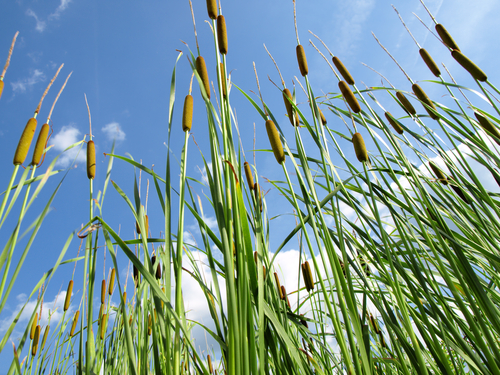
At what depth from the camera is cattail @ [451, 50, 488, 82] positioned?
5.00ft

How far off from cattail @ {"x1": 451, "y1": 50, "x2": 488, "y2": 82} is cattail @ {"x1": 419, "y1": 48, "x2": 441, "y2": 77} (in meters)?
0.13

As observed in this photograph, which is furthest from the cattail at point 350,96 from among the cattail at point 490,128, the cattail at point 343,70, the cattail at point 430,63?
the cattail at point 430,63

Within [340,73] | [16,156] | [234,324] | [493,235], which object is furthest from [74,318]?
[493,235]

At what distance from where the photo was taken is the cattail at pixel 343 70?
147cm

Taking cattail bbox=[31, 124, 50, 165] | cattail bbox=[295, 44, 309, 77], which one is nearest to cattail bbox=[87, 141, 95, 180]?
cattail bbox=[31, 124, 50, 165]

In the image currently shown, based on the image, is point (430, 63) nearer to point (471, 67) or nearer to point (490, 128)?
point (471, 67)

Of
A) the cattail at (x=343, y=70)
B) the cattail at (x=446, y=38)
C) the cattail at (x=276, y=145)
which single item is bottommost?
the cattail at (x=276, y=145)

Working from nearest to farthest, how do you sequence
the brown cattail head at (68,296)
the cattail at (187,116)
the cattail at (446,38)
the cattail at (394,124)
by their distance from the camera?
1. the cattail at (187,116)
2. the cattail at (394,124)
3. the cattail at (446,38)
4. the brown cattail head at (68,296)

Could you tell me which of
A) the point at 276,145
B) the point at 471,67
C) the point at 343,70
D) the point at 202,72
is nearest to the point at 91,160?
the point at 202,72

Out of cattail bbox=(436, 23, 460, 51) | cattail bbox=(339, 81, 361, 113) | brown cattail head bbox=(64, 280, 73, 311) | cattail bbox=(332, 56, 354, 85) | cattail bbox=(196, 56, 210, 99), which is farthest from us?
brown cattail head bbox=(64, 280, 73, 311)

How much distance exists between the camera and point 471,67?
1.54m

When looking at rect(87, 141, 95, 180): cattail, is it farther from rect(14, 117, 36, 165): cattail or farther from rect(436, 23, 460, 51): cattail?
rect(436, 23, 460, 51): cattail

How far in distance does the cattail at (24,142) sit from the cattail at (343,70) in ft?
4.69

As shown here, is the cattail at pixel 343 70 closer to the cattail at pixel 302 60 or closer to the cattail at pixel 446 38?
the cattail at pixel 302 60
